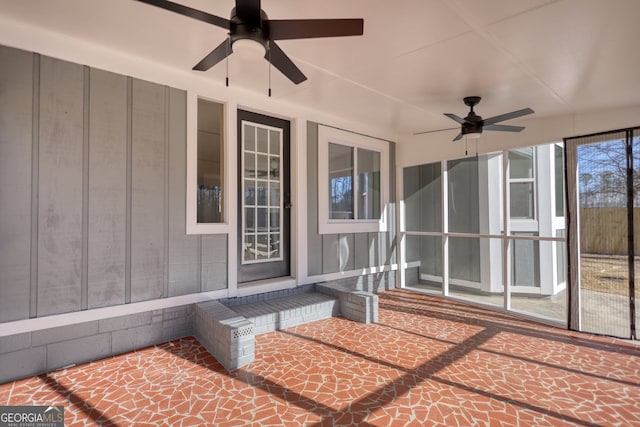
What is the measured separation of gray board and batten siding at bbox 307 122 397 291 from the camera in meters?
4.54

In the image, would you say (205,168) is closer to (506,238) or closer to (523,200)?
(506,238)

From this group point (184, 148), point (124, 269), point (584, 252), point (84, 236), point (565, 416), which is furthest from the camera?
point (584, 252)

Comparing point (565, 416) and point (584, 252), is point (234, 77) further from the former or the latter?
point (584, 252)

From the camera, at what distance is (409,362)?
9.48 feet

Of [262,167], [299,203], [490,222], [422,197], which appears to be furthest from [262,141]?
[490,222]

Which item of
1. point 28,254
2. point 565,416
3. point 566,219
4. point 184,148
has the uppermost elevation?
point 184,148

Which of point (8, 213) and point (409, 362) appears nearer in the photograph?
point (8, 213)

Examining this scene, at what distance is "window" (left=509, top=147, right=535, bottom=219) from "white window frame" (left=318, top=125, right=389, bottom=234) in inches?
88.1

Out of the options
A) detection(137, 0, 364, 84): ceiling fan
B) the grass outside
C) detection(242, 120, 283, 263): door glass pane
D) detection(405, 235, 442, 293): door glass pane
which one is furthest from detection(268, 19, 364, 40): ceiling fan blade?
detection(405, 235, 442, 293): door glass pane

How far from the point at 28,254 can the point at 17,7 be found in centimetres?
188

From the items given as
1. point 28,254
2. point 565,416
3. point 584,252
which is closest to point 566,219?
point 584,252

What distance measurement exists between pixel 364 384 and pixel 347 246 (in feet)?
8.67

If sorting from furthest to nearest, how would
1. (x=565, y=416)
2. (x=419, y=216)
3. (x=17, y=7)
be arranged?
1. (x=419, y=216)
2. (x=17, y=7)
3. (x=565, y=416)

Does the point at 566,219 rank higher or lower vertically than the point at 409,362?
higher
